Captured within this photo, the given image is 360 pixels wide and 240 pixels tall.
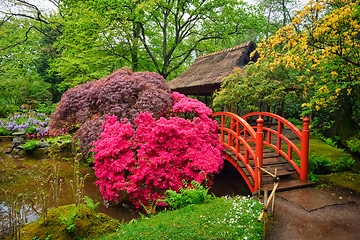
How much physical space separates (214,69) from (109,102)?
7.57 meters

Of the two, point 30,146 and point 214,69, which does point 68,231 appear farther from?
point 214,69

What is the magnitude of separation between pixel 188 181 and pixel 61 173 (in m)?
4.85

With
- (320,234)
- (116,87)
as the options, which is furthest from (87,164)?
(320,234)

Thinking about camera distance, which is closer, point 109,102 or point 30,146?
point 109,102

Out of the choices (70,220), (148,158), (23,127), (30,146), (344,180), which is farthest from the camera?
(23,127)

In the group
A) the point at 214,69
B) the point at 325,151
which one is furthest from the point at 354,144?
the point at 214,69

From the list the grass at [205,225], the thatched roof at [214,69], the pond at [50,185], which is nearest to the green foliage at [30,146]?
the pond at [50,185]

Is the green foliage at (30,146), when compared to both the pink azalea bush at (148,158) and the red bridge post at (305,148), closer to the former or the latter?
the pink azalea bush at (148,158)

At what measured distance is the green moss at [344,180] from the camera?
442cm

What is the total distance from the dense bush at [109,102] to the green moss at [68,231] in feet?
8.59

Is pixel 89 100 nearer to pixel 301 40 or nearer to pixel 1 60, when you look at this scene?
pixel 301 40

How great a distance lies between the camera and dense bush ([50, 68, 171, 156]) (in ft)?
19.2

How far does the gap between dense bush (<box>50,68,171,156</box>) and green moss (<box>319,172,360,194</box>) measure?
4.36 meters

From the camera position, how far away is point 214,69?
12.1m
